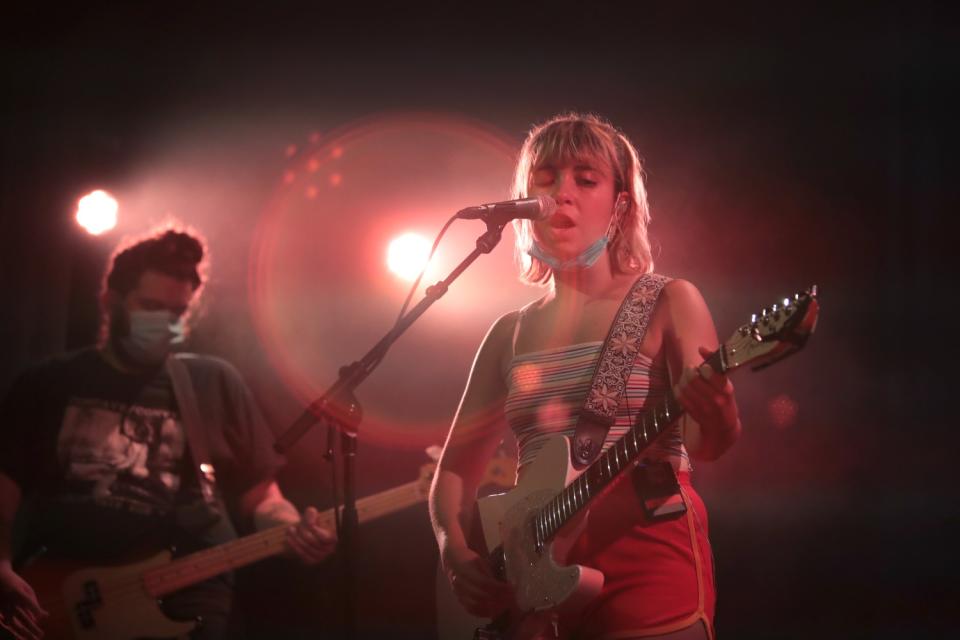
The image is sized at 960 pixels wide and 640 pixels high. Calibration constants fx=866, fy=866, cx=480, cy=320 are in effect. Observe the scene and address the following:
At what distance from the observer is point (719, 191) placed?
416cm

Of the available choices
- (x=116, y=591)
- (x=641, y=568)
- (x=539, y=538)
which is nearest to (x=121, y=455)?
(x=116, y=591)

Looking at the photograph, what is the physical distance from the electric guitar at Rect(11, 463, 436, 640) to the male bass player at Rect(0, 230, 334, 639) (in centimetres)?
5

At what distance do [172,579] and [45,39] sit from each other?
332cm

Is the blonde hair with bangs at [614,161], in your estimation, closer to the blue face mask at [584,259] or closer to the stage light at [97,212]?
the blue face mask at [584,259]

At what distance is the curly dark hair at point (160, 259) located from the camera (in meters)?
4.42

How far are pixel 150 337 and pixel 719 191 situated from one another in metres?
2.85

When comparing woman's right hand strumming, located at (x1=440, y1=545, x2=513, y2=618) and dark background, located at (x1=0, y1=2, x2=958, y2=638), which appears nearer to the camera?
woman's right hand strumming, located at (x1=440, y1=545, x2=513, y2=618)

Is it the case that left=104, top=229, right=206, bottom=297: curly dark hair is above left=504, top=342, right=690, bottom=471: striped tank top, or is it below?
above

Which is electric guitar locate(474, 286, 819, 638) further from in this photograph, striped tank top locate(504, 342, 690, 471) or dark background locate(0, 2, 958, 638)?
dark background locate(0, 2, 958, 638)

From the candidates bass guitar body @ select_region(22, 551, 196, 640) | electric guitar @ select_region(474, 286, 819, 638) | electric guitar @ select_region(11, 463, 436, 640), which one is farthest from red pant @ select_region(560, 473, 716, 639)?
bass guitar body @ select_region(22, 551, 196, 640)

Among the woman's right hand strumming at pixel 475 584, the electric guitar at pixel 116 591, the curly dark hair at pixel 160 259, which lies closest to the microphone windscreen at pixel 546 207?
the woman's right hand strumming at pixel 475 584

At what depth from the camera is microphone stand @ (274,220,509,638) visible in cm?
253

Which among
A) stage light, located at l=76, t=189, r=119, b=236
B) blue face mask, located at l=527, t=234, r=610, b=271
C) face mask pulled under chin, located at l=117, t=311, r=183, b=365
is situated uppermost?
stage light, located at l=76, t=189, r=119, b=236

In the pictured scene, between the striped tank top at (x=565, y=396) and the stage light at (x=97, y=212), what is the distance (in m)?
3.89
